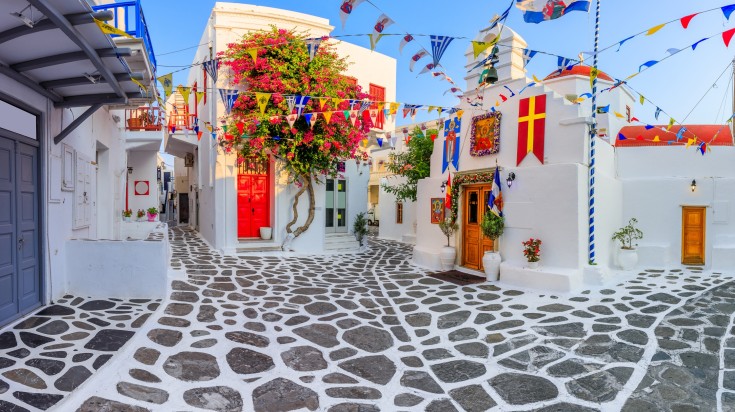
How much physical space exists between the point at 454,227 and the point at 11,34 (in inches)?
361

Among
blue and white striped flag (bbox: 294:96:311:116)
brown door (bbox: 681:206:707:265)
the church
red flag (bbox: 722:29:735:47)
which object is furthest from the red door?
brown door (bbox: 681:206:707:265)

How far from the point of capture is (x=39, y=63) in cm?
446

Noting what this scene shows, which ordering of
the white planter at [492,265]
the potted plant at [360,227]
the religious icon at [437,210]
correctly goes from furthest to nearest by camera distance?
the potted plant at [360,227], the religious icon at [437,210], the white planter at [492,265]

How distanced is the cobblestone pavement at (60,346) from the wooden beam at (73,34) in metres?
3.22

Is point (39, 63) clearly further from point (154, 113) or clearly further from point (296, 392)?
point (154, 113)

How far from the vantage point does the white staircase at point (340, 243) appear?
44.8ft

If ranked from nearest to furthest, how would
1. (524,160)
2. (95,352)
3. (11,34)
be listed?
(11,34), (95,352), (524,160)

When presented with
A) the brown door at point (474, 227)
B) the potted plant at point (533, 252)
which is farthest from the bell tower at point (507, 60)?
the potted plant at point (533, 252)

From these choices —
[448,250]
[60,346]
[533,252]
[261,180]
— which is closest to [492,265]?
[533,252]

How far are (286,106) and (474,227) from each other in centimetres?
641

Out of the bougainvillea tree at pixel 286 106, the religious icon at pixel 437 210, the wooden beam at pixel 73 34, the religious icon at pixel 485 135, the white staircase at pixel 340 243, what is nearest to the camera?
the wooden beam at pixel 73 34

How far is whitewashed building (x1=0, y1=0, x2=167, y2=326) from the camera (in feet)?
13.3

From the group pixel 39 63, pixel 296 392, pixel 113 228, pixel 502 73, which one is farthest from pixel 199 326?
pixel 502 73

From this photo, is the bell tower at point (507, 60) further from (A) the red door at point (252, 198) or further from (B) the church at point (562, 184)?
(A) the red door at point (252, 198)
